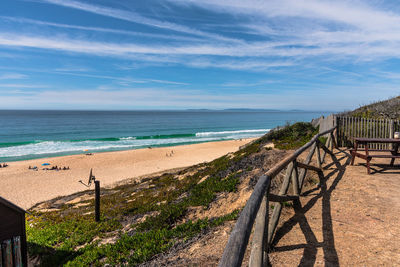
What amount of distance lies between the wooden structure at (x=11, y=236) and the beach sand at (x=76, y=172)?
9.32m

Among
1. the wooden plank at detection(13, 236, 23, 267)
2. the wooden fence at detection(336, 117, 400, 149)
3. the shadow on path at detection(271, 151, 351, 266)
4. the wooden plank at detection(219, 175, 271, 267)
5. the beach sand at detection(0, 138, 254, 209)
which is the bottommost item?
the beach sand at detection(0, 138, 254, 209)

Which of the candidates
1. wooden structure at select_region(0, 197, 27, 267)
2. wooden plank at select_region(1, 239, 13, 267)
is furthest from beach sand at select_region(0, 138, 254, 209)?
wooden plank at select_region(1, 239, 13, 267)

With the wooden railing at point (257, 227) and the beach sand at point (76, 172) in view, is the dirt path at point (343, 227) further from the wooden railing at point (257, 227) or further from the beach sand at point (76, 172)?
the beach sand at point (76, 172)

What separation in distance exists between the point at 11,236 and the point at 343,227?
8.09 meters

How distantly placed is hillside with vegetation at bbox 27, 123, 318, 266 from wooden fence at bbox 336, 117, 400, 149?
5.74 feet

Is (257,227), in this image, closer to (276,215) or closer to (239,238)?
(276,215)

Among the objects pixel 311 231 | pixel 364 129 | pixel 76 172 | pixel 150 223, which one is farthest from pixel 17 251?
pixel 76 172

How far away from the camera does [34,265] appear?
280 inches

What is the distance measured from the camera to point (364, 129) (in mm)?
11852

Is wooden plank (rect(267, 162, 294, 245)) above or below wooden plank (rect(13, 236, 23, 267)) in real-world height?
above

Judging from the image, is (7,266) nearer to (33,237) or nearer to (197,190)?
(33,237)

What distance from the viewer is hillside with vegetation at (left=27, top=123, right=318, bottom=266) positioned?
16.7ft

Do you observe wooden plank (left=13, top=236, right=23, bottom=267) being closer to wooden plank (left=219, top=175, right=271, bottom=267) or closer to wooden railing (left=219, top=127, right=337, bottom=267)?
wooden railing (left=219, top=127, right=337, bottom=267)

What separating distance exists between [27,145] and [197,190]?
147 ft
